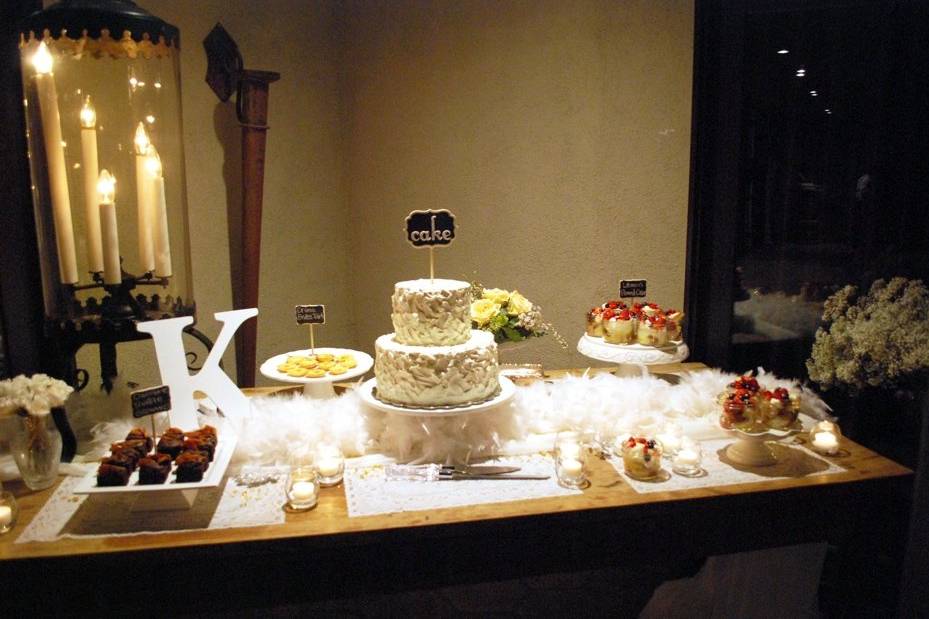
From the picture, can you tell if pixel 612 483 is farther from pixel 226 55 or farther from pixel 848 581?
Result: pixel 226 55

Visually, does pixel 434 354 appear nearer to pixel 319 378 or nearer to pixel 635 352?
pixel 319 378

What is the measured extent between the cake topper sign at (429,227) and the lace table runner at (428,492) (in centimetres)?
57

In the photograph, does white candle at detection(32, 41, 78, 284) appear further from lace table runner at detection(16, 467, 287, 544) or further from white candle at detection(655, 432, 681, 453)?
white candle at detection(655, 432, 681, 453)

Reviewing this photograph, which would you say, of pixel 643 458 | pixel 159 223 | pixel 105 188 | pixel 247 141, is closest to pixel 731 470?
pixel 643 458

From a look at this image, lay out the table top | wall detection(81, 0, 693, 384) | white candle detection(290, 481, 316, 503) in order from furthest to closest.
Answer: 1. wall detection(81, 0, 693, 384)
2. white candle detection(290, 481, 316, 503)
3. the table top

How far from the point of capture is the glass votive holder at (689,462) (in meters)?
1.69

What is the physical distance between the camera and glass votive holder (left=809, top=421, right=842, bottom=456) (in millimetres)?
1799

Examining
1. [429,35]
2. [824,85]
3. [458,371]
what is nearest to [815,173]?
[824,85]

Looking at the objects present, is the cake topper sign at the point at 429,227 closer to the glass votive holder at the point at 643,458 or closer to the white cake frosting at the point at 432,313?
the white cake frosting at the point at 432,313

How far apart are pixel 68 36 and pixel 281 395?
45.5 inches

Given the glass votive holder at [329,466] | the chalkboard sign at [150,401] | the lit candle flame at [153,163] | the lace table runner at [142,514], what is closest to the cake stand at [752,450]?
the glass votive holder at [329,466]

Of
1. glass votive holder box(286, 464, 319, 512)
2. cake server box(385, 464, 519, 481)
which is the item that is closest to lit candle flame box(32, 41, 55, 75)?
glass votive holder box(286, 464, 319, 512)

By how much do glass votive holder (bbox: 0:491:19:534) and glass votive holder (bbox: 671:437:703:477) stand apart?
1.53m

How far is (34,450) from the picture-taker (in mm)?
1578
